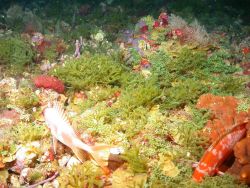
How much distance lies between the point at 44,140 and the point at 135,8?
9.89m

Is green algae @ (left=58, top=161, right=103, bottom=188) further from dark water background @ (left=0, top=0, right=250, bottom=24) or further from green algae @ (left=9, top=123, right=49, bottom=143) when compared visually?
dark water background @ (left=0, top=0, right=250, bottom=24)

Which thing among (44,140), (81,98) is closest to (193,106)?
(81,98)

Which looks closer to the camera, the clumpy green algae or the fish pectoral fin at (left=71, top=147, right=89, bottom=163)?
the clumpy green algae

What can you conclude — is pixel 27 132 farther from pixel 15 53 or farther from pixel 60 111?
pixel 15 53

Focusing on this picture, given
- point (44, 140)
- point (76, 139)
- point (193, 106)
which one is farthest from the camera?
point (193, 106)

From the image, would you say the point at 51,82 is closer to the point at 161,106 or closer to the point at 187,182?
the point at 161,106

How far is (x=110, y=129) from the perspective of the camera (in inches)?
287

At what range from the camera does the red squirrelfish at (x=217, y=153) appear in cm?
604

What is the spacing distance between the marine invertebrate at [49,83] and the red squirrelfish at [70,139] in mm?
875

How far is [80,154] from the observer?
6676mm

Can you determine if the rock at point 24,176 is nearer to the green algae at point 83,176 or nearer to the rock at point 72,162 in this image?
the green algae at point 83,176

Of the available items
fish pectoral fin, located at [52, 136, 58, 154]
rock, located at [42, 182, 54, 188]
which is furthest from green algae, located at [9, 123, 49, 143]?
rock, located at [42, 182, 54, 188]

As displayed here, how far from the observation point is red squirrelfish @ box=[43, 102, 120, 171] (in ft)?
20.7

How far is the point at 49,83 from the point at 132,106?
97.7 inches
